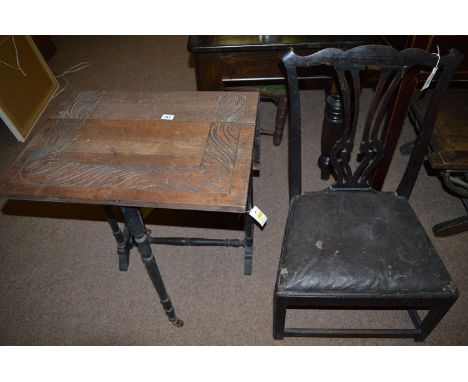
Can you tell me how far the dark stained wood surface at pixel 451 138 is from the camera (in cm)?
137

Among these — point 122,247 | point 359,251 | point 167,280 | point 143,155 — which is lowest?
point 167,280

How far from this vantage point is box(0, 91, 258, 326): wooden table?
970 mm

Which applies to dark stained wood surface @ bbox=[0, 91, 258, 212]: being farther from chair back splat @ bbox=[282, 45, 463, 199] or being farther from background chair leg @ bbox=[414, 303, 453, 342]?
background chair leg @ bbox=[414, 303, 453, 342]

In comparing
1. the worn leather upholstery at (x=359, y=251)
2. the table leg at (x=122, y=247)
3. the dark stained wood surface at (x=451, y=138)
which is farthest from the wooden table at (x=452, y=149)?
the table leg at (x=122, y=247)

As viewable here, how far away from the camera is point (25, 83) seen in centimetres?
261

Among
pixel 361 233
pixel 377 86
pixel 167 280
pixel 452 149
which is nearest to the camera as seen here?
pixel 377 86

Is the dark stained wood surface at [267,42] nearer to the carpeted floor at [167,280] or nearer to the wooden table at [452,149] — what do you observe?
the wooden table at [452,149]

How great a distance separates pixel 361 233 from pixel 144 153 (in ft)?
2.76

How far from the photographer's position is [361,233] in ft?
3.76

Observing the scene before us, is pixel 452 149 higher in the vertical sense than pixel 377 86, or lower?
lower

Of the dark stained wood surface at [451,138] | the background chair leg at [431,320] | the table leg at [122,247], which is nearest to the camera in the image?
the background chair leg at [431,320]

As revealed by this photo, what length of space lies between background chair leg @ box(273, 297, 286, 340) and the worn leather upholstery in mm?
76

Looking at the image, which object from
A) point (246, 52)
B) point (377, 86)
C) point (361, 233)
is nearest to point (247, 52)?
point (246, 52)

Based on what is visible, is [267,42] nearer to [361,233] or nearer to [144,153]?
[144,153]
